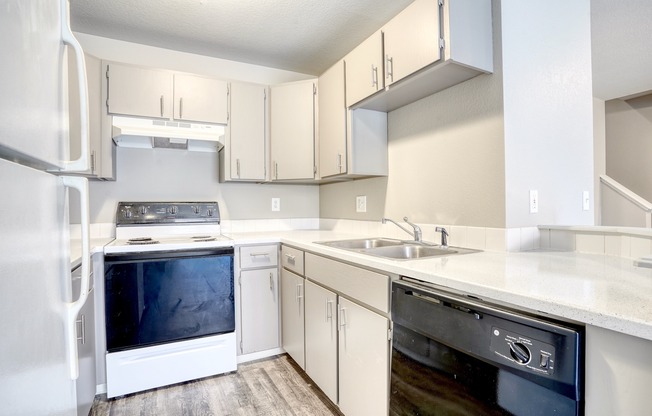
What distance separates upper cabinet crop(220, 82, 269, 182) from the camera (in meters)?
2.58

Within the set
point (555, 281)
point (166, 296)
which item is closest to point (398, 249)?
point (555, 281)

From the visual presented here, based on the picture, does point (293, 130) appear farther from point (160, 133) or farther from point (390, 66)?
point (390, 66)

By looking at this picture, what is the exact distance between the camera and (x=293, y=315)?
220 centimetres

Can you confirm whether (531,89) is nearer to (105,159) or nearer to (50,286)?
(50,286)

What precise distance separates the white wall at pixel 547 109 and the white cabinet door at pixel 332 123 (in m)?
1.05

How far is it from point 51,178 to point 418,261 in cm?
118

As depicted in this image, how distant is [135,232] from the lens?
2.39m

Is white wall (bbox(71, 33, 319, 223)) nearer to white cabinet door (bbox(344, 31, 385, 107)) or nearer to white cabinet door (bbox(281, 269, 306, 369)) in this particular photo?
white cabinet door (bbox(281, 269, 306, 369))

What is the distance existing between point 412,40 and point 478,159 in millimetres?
673

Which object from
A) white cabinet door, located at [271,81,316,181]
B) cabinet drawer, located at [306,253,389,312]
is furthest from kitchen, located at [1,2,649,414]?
cabinet drawer, located at [306,253,389,312]

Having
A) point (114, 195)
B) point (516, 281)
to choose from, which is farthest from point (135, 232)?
point (516, 281)

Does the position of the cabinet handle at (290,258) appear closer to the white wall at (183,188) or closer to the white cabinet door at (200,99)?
the white wall at (183,188)

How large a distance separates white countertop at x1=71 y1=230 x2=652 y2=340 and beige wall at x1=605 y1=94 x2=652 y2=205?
4.46 metres

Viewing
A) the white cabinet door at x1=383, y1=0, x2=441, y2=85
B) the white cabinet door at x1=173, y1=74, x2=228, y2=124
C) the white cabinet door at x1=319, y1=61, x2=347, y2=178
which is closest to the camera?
the white cabinet door at x1=383, y1=0, x2=441, y2=85
